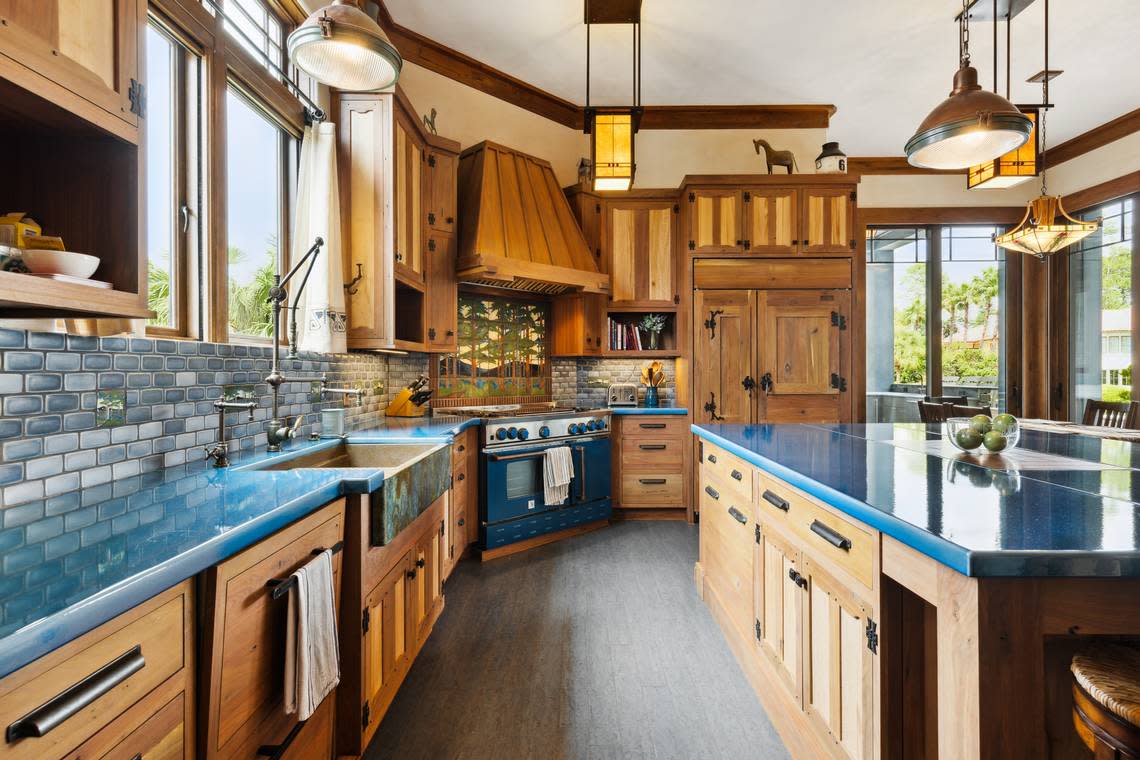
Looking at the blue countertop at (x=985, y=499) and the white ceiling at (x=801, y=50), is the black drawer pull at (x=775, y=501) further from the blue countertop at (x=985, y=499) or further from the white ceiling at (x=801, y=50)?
the white ceiling at (x=801, y=50)

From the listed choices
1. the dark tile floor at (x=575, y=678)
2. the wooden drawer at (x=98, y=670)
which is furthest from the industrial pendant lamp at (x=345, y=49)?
the dark tile floor at (x=575, y=678)

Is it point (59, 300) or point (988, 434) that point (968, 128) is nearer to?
point (988, 434)

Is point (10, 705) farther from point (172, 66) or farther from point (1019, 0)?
point (1019, 0)

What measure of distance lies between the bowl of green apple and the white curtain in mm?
2686

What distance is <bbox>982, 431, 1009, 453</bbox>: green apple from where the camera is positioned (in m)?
1.80

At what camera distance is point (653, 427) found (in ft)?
14.7

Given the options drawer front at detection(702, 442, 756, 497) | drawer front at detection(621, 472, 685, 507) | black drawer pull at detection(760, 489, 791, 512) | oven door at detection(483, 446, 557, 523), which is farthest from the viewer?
drawer front at detection(621, 472, 685, 507)

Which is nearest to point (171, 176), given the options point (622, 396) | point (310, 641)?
point (310, 641)

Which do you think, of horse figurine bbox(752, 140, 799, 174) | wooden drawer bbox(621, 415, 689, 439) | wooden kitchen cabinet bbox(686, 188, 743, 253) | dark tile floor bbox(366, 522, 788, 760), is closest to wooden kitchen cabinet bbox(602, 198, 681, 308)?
wooden kitchen cabinet bbox(686, 188, 743, 253)

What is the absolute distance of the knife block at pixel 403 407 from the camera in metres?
3.55

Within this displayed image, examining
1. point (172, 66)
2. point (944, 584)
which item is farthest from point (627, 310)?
point (944, 584)

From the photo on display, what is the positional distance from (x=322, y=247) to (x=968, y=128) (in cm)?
278

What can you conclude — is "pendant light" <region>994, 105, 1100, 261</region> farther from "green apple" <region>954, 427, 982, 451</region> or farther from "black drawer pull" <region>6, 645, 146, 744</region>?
"black drawer pull" <region>6, 645, 146, 744</region>

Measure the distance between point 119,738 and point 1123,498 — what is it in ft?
6.42
